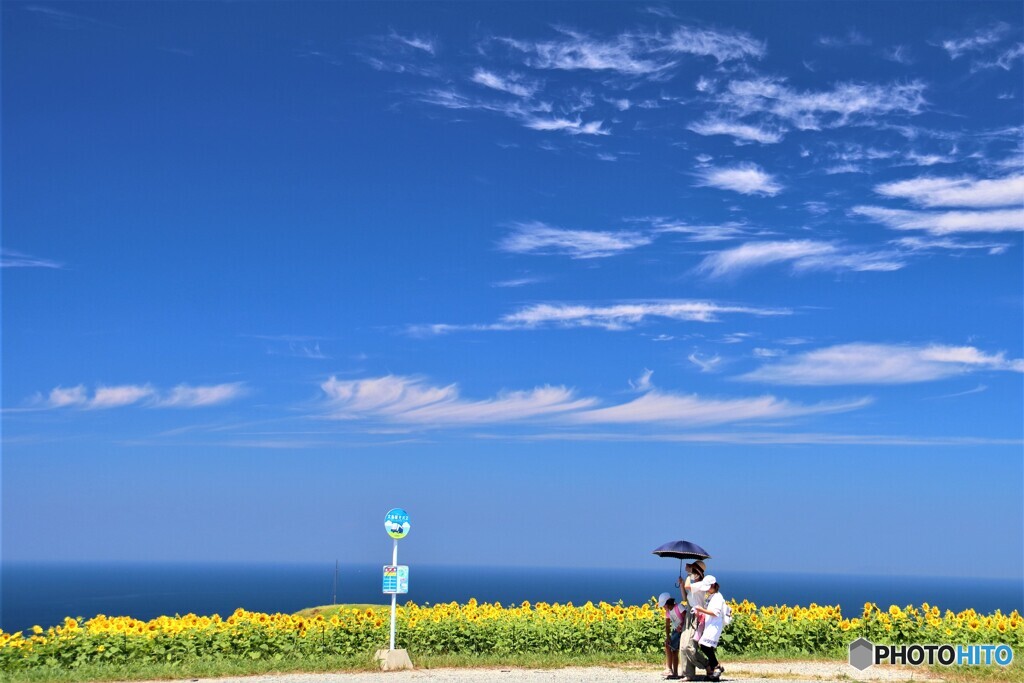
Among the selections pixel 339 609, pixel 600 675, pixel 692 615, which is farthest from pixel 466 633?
pixel 692 615

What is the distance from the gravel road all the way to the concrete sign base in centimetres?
32

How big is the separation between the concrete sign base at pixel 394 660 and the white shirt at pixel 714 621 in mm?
5355

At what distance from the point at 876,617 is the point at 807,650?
65.9 inches

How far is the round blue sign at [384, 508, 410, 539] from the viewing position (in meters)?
16.8

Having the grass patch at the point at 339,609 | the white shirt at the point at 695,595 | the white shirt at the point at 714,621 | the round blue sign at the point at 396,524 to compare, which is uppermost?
the round blue sign at the point at 396,524

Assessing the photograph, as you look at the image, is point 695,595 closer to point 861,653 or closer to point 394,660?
point 394,660

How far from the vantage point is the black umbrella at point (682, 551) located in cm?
1494

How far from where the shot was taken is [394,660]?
16141 mm

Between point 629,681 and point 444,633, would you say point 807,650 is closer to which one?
point 629,681

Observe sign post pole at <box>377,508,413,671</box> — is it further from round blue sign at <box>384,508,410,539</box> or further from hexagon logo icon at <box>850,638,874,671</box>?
hexagon logo icon at <box>850,638,874,671</box>

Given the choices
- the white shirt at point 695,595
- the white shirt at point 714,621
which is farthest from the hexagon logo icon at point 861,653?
the white shirt at point 695,595
